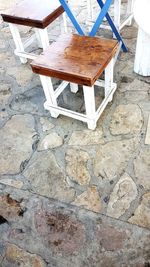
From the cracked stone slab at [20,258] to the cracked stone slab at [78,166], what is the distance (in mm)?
557

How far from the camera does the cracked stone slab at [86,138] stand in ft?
6.78

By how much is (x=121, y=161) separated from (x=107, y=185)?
219 mm

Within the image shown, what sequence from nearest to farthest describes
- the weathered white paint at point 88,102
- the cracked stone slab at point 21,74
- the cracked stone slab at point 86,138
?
the weathered white paint at point 88,102
the cracked stone slab at point 86,138
the cracked stone slab at point 21,74

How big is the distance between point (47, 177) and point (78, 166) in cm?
24

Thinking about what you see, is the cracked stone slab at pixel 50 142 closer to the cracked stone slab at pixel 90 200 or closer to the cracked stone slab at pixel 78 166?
the cracked stone slab at pixel 78 166

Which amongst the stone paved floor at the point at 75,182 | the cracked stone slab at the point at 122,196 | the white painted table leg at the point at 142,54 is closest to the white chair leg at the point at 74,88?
the stone paved floor at the point at 75,182

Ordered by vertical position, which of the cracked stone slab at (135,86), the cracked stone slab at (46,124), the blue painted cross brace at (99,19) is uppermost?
the blue painted cross brace at (99,19)

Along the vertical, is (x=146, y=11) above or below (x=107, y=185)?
above

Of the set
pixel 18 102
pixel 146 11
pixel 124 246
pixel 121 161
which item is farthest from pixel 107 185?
pixel 146 11

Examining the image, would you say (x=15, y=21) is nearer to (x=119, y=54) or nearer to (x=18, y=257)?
(x=119, y=54)

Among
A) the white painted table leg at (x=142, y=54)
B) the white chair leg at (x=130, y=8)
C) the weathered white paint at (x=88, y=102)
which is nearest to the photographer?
the weathered white paint at (x=88, y=102)

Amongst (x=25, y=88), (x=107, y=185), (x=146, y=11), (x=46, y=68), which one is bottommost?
(x=107, y=185)

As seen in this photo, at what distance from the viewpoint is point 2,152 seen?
6.98ft

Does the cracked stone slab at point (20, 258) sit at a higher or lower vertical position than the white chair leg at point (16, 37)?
lower
